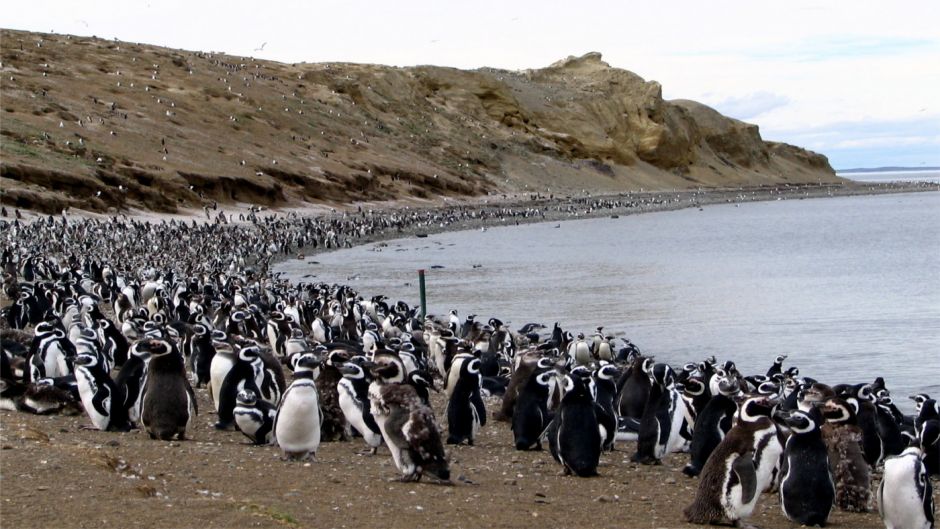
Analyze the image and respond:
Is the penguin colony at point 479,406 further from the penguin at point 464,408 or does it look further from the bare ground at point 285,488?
the bare ground at point 285,488

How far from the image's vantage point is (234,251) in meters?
36.2

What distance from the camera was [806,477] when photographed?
763 centimetres

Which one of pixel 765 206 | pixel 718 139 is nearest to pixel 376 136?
pixel 765 206

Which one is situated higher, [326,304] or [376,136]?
[376,136]

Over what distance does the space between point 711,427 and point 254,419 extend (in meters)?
3.46

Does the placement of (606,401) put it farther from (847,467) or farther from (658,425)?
(847,467)

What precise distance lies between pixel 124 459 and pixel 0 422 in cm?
194

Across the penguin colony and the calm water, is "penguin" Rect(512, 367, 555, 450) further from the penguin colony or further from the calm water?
the calm water

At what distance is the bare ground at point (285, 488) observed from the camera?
20.1 feet

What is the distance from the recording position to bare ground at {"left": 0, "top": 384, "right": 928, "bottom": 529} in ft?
20.1

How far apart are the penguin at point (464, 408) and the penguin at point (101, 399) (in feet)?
8.59

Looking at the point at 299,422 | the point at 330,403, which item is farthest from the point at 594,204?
the point at 299,422

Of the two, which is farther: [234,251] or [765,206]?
[765,206]

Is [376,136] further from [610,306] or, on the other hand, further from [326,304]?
[326,304]
